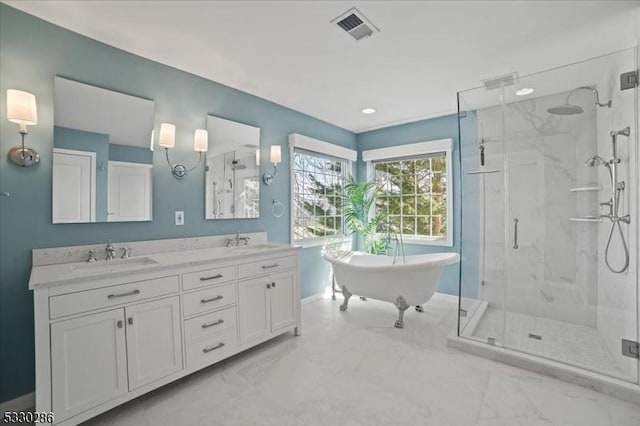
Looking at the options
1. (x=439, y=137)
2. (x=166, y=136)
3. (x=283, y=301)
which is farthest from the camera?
(x=439, y=137)

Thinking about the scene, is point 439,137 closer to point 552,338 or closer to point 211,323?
point 552,338

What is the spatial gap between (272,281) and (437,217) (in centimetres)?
256

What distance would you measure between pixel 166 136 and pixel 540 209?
11.5 ft

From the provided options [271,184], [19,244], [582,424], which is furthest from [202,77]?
[582,424]

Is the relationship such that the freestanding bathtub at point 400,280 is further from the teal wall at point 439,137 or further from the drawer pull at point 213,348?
the drawer pull at point 213,348

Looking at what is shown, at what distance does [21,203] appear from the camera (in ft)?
5.97

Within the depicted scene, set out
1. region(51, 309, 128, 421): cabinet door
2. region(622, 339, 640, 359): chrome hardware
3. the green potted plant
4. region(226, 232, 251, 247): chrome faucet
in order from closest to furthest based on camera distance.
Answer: region(51, 309, 128, 421): cabinet door, region(622, 339, 640, 359): chrome hardware, region(226, 232, 251, 247): chrome faucet, the green potted plant

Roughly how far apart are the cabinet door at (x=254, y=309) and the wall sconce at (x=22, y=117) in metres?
1.57

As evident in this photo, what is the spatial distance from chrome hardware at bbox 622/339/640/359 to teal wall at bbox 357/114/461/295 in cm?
178

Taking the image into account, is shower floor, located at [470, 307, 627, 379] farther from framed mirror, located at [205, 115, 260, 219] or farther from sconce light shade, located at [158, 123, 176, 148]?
sconce light shade, located at [158, 123, 176, 148]

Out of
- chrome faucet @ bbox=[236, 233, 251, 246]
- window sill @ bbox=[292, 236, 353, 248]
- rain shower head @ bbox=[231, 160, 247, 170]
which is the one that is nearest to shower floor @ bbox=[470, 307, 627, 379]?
window sill @ bbox=[292, 236, 353, 248]

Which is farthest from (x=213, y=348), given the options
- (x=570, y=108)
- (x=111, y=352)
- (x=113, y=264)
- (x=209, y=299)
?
(x=570, y=108)

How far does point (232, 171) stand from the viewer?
2.93m

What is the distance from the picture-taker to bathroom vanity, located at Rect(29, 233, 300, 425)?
151 cm
